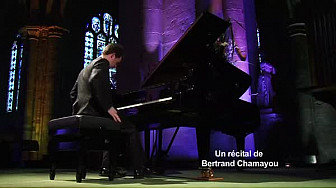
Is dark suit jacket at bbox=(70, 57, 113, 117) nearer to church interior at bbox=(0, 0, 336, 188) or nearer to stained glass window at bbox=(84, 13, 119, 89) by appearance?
church interior at bbox=(0, 0, 336, 188)

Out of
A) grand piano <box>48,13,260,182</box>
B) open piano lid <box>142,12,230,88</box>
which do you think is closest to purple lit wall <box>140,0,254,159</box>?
grand piano <box>48,13,260,182</box>

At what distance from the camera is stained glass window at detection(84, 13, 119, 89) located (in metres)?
16.5

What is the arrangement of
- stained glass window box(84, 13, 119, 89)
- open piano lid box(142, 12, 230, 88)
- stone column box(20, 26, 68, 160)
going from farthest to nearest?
stained glass window box(84, 13, 119, 89), stone column box(20, 26, 68, 160), open piano lid box(142, 12, 230, 88)

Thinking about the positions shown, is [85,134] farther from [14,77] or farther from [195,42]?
[14,77]

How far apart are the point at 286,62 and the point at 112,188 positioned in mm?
11640

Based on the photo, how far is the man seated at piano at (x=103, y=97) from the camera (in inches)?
135

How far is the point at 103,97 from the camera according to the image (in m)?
3.40

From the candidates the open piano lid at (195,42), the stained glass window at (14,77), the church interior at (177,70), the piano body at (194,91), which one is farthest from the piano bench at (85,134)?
the stained glass window at (14,77)

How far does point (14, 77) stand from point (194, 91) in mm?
13524

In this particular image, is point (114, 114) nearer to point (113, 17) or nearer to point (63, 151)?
point (63, 151)

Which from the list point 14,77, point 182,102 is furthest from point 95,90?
point 14,77

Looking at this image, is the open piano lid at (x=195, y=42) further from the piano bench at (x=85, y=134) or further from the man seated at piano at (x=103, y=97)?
the piano bench at (x=85, y=134)

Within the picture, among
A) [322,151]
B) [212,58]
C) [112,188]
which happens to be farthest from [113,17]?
[112,188]

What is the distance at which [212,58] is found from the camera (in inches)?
162
